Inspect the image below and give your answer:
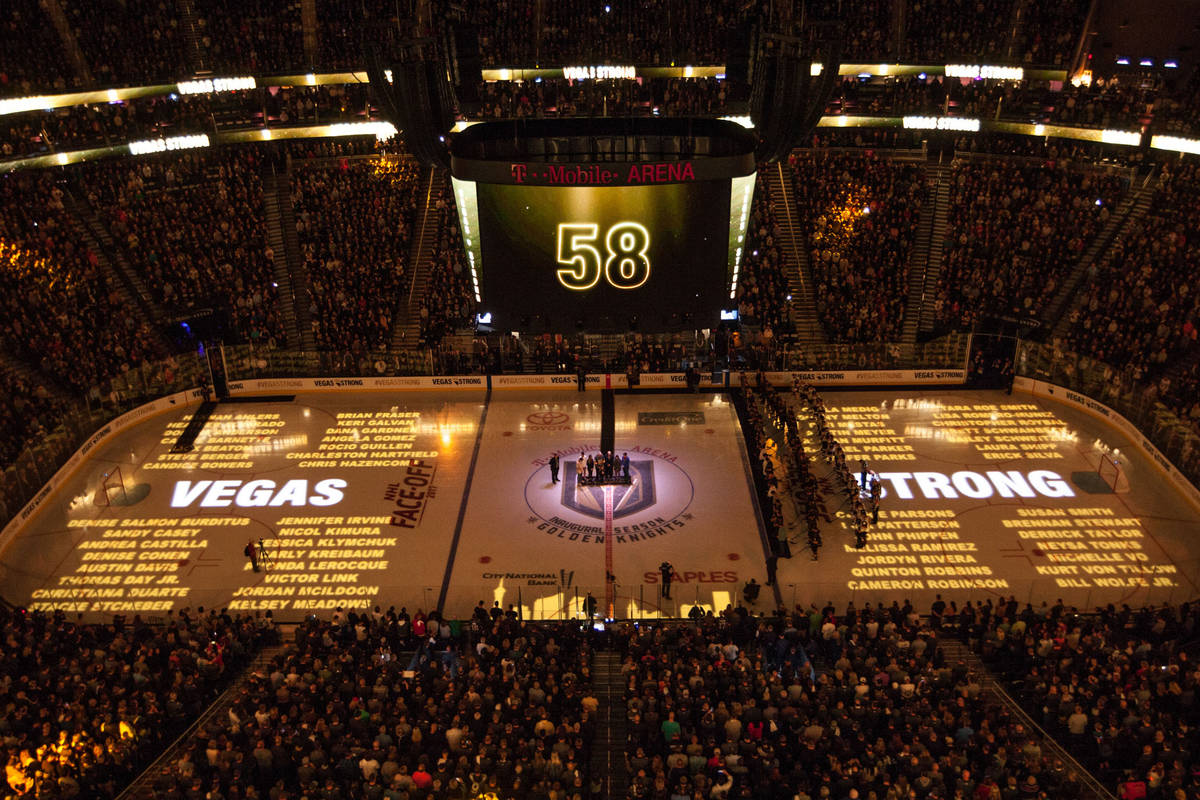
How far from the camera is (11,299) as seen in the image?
33812 mm

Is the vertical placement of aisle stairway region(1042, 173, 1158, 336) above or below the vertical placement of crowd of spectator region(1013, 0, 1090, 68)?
below

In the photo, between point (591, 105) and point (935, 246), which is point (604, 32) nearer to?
point (591, 105)

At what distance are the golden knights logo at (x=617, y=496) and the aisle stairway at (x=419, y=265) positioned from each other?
10900 millimetres

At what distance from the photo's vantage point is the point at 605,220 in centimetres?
2638

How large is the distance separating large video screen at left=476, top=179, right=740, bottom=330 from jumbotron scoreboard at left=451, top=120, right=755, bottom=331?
28mm

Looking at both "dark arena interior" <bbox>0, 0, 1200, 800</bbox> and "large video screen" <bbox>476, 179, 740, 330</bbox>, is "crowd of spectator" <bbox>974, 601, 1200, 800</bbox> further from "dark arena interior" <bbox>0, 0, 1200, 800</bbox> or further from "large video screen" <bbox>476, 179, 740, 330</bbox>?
"large video screen" <bbox>476, 179, 740, 330</bbox>

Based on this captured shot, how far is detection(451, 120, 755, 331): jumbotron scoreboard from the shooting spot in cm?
2580

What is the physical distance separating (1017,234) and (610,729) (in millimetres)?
27498

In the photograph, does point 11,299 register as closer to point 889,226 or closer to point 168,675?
point 168,675

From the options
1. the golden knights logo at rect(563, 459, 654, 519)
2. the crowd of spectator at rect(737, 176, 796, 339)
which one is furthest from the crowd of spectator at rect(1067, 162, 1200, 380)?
the golden knights logo at rect(563, 459, 654, 519)

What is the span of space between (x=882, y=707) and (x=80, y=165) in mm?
37249

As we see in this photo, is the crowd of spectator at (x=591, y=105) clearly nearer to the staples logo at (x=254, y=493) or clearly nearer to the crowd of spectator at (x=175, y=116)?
the crowd of spectator at (x=175, y=116)

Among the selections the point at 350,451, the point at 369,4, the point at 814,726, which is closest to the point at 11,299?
the point at 350,451

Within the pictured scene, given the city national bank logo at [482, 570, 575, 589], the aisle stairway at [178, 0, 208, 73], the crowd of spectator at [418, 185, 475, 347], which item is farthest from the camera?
the aisle stairway at [178, 0, 208, 73]
